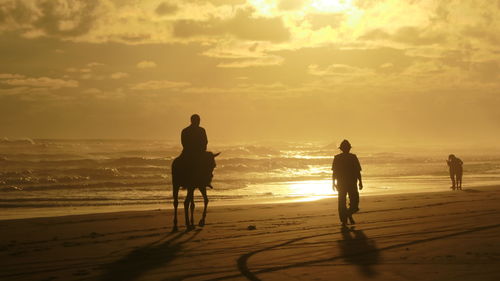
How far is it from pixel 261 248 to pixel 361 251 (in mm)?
1492

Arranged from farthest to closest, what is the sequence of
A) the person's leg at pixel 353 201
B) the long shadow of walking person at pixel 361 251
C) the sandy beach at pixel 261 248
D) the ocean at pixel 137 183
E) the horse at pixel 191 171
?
the ocean at pixel 137 183, the person's leg at pixel 353 201, the horse at pixel 191 171, the long shadow of walking person at pixel 361 251, the sandy beach at pixel 261 248

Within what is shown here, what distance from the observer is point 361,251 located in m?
8.80

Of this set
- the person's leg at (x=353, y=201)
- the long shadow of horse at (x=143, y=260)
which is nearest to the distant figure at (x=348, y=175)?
the person's leg at (x=353, y=201)

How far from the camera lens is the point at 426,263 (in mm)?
7555

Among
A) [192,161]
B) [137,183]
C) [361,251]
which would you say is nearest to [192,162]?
[192,161]

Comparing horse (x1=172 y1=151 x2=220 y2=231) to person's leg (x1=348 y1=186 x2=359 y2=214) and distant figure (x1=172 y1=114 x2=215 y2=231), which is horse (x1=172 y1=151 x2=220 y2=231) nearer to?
distant figure (x1=172 y1=114 x2=215 y2=231)

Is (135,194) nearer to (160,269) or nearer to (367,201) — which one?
(367,201)

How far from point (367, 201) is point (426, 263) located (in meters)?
12.9

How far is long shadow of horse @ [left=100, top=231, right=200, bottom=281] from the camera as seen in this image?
7.33 meters

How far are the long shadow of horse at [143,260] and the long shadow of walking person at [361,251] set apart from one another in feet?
8.07

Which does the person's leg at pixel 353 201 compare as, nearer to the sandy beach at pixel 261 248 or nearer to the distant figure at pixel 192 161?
the sandy beach at pixel 261 248

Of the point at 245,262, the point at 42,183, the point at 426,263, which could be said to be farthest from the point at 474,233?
the point at 42,183

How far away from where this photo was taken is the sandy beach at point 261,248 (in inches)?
285

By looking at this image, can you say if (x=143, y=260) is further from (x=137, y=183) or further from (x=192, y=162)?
(x=137, y=183)
